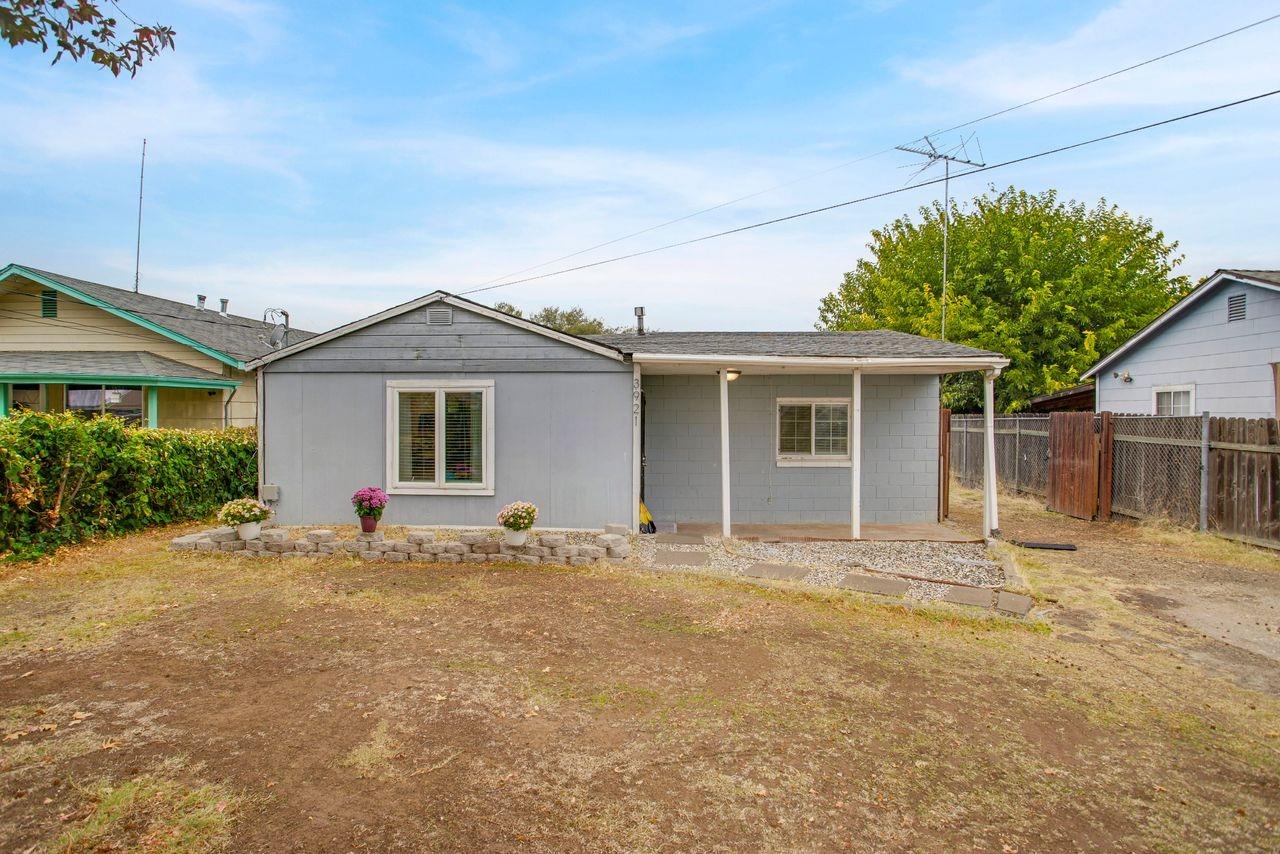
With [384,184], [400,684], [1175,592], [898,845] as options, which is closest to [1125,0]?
[1175,592]

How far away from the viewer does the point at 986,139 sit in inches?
550

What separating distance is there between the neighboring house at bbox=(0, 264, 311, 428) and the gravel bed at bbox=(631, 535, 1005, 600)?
1051cm

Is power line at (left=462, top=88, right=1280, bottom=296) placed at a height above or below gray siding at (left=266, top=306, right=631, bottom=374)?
above

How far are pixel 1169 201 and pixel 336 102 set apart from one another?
76.7ft

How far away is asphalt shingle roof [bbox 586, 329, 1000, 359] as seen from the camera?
352 inches

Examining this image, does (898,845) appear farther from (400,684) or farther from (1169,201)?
(1169,201)

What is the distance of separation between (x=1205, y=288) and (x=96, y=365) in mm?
20216

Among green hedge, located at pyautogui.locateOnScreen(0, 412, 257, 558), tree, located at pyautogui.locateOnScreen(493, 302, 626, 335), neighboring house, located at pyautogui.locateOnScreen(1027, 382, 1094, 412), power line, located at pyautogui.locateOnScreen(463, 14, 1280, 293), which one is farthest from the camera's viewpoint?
tree, located at pyautogui.locateOnScreen(493, 302, 626, 335)

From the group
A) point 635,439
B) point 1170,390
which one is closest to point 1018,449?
point 1170,390

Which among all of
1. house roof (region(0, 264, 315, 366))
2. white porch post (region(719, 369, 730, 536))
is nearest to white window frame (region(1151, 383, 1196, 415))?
white porch post (region(719, 369, 730, 536))

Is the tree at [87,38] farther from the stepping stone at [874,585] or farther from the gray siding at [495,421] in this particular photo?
the stepping stone at [874,585]

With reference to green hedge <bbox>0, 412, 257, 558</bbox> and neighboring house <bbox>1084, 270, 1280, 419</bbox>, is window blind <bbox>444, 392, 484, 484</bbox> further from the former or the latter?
neighboring house <bbox>1084, 270, 1280, 419</bbox>

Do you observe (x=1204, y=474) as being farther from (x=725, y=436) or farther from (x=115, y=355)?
(x=115, y=355)

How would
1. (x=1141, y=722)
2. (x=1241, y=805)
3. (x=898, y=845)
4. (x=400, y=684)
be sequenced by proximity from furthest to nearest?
(x=400, y=684) < (x=1141, y=722) < (x=1241, y=805) < (x=898, y=845)
